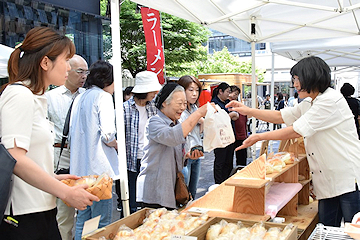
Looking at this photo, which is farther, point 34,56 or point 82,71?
point 82,71

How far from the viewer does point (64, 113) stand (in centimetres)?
356

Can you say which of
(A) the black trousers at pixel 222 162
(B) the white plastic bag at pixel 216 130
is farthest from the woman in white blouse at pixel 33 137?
(A) the black trousers at pixel 222 162

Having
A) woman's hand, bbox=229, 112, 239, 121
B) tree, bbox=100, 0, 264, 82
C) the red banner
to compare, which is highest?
tree, bbox=100, 0, 264, 82

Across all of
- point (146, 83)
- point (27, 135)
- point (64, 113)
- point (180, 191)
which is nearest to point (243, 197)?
point (180, 191)

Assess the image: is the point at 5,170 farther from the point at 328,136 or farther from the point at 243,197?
the point at 328,136

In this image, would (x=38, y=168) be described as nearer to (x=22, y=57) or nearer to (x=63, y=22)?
(x=22, y=57)

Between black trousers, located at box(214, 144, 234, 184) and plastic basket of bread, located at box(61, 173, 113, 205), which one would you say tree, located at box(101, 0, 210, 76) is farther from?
plastic basket of bread, located at box(61, 173, 113, 205)

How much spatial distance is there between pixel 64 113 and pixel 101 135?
562mm

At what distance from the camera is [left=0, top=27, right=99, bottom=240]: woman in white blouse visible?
1607mm

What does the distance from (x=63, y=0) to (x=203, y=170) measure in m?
6.43

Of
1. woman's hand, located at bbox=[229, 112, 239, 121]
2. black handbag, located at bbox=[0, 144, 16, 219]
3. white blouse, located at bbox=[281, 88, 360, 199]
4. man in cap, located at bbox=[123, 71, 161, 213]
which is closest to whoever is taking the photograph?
black handbag, located at bbox=[0, 144, 16, 219]

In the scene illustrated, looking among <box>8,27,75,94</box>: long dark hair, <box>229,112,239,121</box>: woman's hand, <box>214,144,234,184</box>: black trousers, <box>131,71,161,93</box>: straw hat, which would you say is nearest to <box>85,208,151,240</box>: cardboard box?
<box>8,27,75,94</box>: long dark hair

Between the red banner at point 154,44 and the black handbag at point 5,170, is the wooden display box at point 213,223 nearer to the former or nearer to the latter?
the black handbag at point 5,170

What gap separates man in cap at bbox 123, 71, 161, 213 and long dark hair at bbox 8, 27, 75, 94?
2639mm
